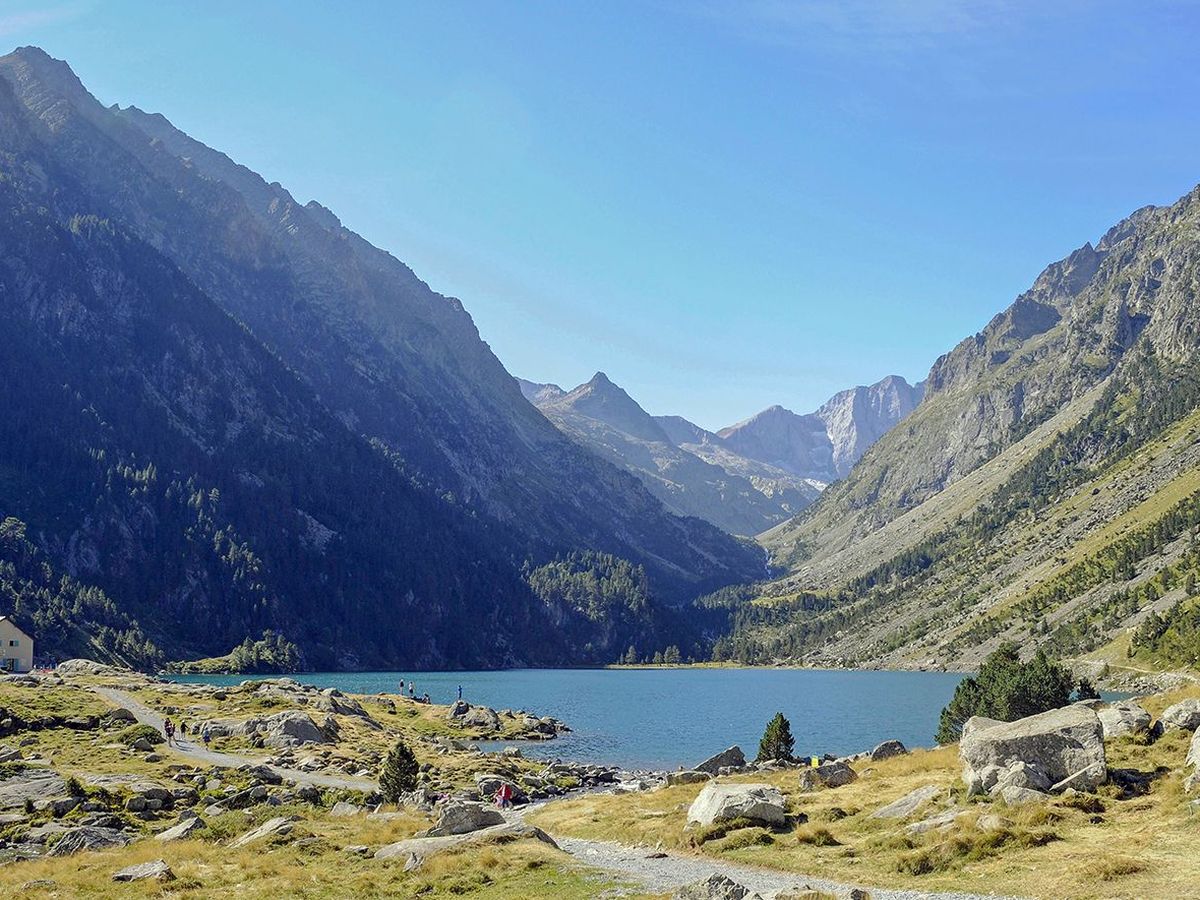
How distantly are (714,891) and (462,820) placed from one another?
17.9 metres

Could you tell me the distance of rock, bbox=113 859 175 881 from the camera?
106ft

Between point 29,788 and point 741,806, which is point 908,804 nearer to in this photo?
point 741,806

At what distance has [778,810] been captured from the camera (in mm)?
36938

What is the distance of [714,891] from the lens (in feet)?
78.5

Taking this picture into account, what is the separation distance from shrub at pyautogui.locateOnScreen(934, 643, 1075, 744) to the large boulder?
2231 cm

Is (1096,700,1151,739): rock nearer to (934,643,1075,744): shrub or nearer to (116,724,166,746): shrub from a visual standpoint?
(934,643,1075,744): shrub

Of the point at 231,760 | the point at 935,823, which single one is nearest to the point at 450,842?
the point at 935,823

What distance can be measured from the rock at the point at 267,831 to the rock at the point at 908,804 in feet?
82.8

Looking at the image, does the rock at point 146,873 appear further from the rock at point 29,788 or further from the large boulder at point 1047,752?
the large boulder at point 1047,752

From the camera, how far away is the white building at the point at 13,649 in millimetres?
136500

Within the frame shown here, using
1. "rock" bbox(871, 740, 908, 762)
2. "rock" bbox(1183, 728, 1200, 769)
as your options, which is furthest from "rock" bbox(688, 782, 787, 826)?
"rock" bbox(871, 740, 908, 762)

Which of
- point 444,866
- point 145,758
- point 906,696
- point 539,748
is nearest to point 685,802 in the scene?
point 444,866

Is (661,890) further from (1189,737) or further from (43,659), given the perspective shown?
(43,659)

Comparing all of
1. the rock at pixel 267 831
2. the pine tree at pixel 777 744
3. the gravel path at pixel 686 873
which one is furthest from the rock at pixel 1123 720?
the rock at pixel 267 831
